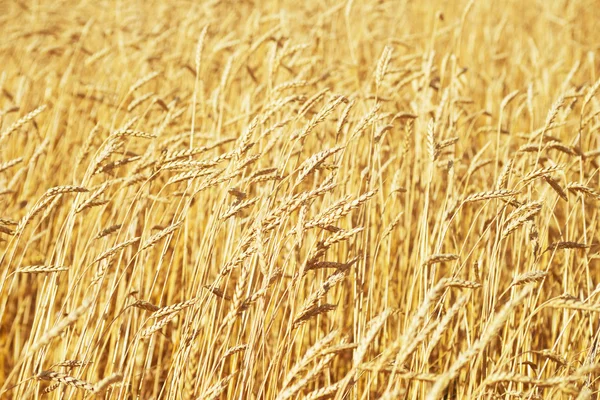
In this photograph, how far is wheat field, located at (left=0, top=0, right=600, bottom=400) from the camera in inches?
46.0

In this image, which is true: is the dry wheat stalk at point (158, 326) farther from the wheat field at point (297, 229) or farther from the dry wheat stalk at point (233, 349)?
the dry wheat stalk at point (233, 349)

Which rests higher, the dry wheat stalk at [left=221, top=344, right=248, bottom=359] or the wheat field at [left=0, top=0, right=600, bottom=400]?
the wheat field at [left=0, top=0, right=600, bottom=400]

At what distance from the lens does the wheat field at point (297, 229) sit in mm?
1169

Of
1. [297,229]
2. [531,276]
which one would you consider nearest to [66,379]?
[297,229]

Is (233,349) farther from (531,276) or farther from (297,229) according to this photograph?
(531,276)

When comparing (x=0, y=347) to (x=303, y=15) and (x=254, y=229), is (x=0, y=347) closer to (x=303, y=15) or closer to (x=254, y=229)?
(x=254, y=229)

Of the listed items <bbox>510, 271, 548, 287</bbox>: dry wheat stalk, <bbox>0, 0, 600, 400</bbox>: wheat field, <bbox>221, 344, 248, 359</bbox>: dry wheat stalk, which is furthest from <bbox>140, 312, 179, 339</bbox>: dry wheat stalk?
<bbox>510, 271, 548, 287</bbox>: dry wheat stalk

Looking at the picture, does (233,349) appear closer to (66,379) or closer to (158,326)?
(158,326)

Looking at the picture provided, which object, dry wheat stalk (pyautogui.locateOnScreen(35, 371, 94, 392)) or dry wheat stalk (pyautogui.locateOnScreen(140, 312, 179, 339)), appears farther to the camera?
dry wheat stalk (pyautogui.locateOnScreen(140, 312, 179, 339))

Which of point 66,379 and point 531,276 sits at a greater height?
point 531,276

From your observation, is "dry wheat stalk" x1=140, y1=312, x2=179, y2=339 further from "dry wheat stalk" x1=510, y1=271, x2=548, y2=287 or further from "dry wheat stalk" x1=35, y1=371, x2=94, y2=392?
"dry wheat stalk" x1=510, y1=271, x2=548, y2=287

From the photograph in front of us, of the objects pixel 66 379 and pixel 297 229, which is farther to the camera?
pixel 297 229

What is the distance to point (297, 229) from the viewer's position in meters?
1.11

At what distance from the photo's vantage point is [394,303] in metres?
1.83
